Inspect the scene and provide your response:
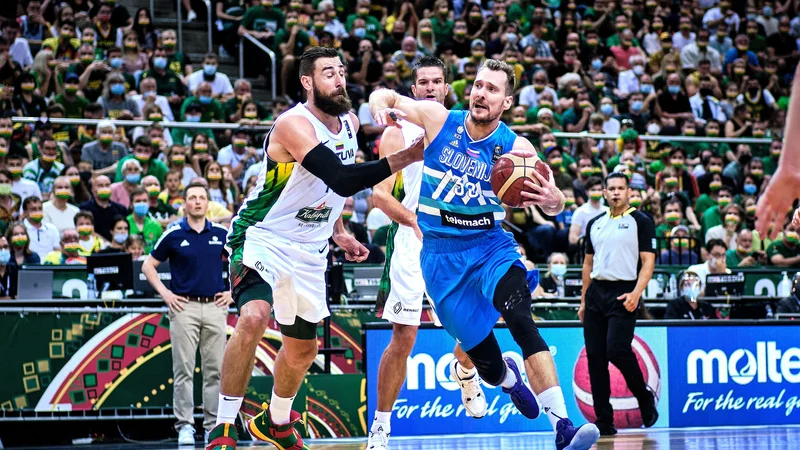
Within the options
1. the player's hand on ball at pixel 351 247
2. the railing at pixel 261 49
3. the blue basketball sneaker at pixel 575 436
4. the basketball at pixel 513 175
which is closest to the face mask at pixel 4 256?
the player's hand on ball at pixel 351 247

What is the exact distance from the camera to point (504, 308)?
23.2ft

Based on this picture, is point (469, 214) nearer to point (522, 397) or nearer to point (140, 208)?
point (522, 397)

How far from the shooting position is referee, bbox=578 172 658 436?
11.3 metres

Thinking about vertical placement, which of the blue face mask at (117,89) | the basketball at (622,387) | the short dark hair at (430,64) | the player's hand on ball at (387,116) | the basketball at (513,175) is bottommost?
the basketball at (622,387)

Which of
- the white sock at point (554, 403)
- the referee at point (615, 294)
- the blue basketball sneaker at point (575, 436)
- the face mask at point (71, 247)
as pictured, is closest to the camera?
the blue basketball sneaker at point (575, 436)

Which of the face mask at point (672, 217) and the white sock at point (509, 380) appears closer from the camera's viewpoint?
the white sock at point (509, 380)

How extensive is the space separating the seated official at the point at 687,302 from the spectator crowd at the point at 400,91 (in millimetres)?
1399

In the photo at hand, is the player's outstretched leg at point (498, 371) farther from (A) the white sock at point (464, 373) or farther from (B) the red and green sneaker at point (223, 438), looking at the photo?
(B) the red and green sneaker at point (223, 438)

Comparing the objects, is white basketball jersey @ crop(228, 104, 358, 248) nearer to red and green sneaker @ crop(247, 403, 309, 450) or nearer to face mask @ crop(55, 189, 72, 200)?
red and green sneaker @ crop(247, 403, 309, 450)

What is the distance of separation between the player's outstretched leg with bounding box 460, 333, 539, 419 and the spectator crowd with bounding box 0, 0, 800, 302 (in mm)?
5643

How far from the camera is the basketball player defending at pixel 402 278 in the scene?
827 cm

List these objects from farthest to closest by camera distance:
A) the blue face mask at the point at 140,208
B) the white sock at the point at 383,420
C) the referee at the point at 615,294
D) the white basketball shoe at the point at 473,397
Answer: the blue face mask at the point at 140,208, the referee at the point at 615,294, the white basketball shoe at the point at 473,397, the white sock at the point at 383,420

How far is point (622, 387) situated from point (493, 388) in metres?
1.50

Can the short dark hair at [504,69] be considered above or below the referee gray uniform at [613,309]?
above
